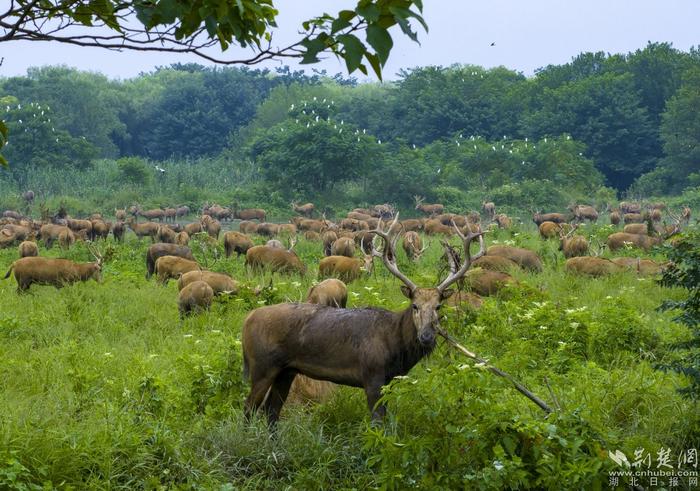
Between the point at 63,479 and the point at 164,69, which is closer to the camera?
the point at 63,479

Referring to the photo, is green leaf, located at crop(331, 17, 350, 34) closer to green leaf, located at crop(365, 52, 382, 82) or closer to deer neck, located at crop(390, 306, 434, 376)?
green leaf, located at crop(365, 52, 382, 82)

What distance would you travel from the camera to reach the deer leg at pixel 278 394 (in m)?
7.18

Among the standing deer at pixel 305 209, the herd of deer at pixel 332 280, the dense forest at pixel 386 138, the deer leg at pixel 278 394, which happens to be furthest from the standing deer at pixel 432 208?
the deer leg at pixel 278 394

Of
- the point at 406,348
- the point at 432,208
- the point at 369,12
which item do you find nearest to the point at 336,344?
the point at 406,348

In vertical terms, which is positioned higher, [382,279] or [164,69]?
[164,69]

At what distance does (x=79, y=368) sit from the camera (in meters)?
8.87

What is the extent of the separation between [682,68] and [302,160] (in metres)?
30.2

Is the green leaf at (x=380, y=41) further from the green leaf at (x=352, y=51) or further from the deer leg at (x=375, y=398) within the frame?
the deer leg at (x=375, y=398)

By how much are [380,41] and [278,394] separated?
447cm

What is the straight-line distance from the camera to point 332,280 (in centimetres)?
1336

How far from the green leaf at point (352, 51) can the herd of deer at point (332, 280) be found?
2.95 meters

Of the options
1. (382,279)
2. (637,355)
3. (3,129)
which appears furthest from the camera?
(382,279)

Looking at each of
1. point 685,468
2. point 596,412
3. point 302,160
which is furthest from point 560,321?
point 302,160

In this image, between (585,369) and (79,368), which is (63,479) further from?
(585,369)
